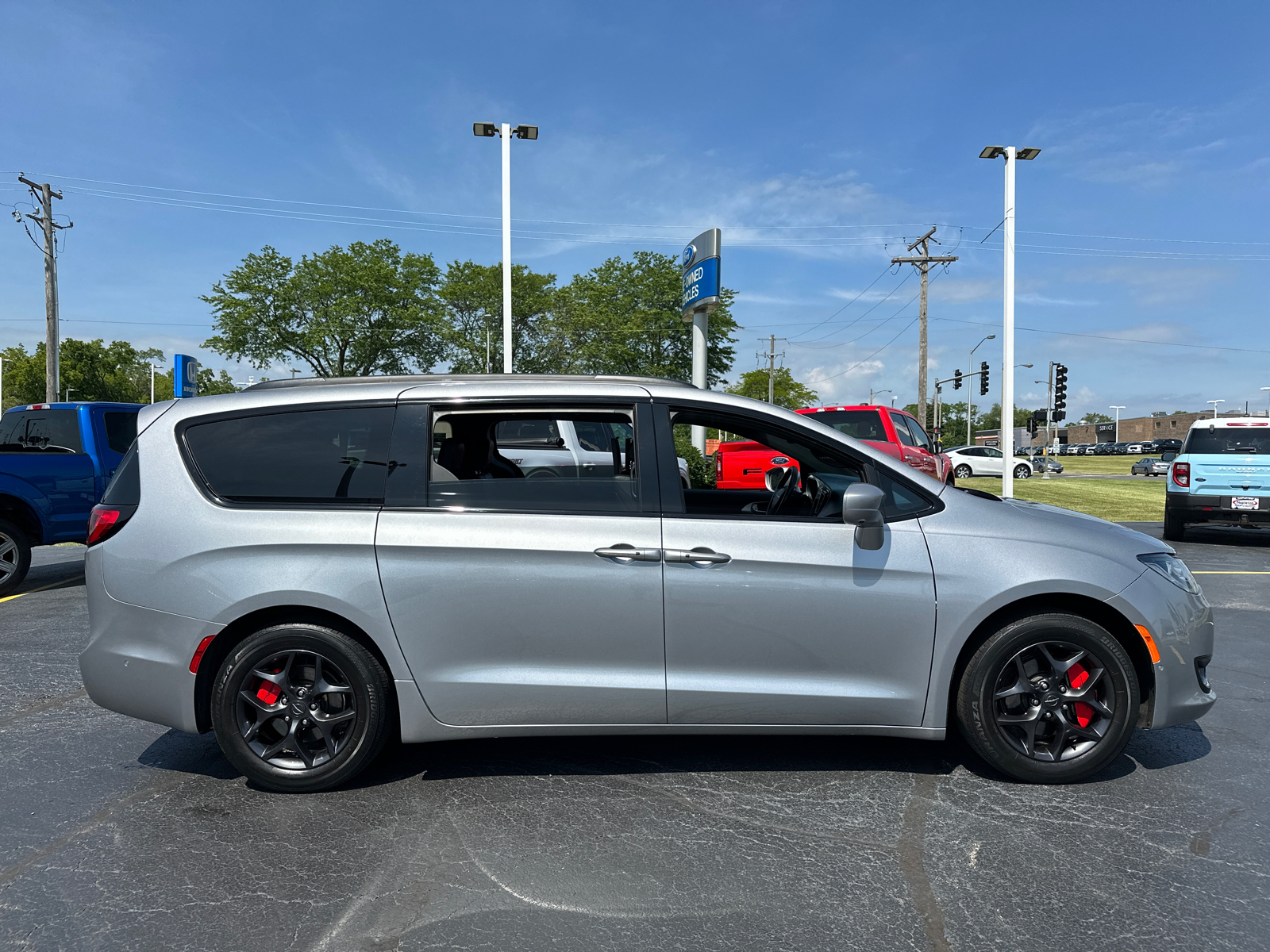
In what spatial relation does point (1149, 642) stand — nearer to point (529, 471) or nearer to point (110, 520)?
point (529, 471)

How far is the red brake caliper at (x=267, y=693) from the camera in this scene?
11.8 feet

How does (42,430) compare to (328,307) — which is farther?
(328,307)

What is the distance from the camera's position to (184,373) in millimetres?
17969

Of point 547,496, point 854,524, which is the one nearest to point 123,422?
point 547,496

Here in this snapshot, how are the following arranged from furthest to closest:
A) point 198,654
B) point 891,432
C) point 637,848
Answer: point 891,432 < point 198,654 < point 637,848

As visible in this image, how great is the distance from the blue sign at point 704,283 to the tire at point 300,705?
14.2 meters

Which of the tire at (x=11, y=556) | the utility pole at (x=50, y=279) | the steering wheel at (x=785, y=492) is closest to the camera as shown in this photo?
the steering wheel at (x=785, y=492)

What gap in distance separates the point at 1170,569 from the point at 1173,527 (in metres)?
10.6

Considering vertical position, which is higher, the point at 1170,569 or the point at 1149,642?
the point at 1170,569

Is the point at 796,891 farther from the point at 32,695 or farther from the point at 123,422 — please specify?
the point at 123,422

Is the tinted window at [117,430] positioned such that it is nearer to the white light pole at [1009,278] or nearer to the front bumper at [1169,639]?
the front bumper at [1169,639]

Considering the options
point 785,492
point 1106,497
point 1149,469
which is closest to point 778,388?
point 1149,469

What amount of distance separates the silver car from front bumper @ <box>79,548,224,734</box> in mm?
10

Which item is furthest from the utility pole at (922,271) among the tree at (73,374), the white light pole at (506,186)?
the tree at (73,374)
